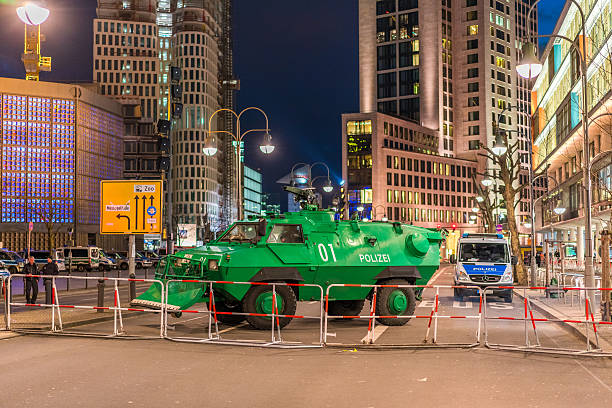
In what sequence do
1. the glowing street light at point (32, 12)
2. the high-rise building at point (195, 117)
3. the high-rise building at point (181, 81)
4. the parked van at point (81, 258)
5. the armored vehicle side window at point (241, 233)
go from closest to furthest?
the glowing street light at point (32, 12) < the armored vehicle side window at point (241, 233) < the parked van at point (81, 258) < the high-rise building at point (181, 81) < the high-rise building at point (195, 117)

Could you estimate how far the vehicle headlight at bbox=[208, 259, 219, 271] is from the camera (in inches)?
601

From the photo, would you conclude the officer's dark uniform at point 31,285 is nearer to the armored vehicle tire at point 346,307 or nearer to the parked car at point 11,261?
the armored vehicle tire at point 346,307

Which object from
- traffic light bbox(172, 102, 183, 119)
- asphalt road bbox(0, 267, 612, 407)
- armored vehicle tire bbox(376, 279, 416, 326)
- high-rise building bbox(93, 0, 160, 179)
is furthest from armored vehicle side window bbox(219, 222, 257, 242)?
high-rise building bbox(93, 0, 160, 179)

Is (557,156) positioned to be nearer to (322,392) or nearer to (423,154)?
(322,392)

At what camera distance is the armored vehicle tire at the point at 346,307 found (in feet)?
60.8

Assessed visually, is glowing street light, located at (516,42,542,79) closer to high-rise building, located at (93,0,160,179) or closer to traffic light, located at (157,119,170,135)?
traffic light, located at (157,119,170,135)

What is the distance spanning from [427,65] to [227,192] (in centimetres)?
5941

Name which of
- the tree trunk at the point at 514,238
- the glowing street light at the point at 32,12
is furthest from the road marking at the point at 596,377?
the tree trunk at the point at 514,238

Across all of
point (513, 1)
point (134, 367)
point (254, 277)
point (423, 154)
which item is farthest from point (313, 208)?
point (513, 1)

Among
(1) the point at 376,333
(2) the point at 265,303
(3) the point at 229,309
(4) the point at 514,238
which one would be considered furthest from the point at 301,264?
(4) the point at 514,238

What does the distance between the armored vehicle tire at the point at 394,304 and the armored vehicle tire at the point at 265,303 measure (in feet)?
7.55

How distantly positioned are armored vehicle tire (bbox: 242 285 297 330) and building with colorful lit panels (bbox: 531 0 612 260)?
29901 millimetres

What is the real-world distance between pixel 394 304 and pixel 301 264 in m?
2.39

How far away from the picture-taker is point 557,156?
64562 mm
